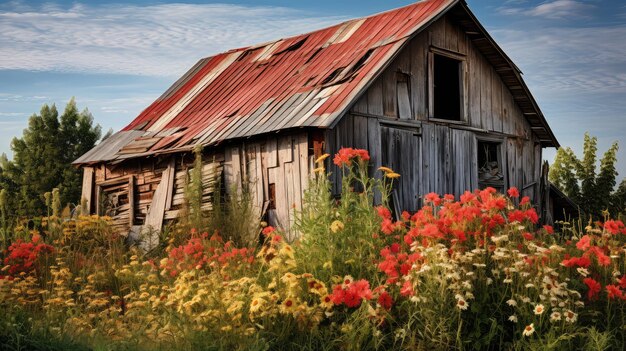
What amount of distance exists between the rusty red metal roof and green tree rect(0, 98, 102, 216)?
8144 millimetres

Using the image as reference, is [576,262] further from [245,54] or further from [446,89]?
[245,54]

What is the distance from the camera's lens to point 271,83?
1420 cm

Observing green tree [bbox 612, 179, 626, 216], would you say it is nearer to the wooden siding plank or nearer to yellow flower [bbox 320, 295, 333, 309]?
the wooden siding plank

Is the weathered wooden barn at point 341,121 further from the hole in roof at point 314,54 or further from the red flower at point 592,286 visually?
the red flower at point 592,286

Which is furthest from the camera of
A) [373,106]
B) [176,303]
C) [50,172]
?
[50,172]

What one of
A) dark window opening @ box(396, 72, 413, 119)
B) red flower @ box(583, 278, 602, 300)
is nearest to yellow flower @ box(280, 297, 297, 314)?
red flower @ box(583, 278, 602, 300)

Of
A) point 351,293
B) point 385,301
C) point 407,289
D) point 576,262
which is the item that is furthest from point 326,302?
point 576,262

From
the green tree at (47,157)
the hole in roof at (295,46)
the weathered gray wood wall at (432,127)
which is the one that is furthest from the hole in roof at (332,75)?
Result: the green tree at (47,157)

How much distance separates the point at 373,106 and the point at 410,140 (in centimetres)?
116

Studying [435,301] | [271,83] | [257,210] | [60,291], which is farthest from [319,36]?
[435,301]

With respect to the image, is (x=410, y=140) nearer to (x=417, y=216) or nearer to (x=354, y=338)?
A: (x=417, y=216)

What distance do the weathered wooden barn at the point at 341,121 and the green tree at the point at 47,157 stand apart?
814cm

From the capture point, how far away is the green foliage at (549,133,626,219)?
20.7 meters

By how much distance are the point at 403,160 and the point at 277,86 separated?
3219 millimetres
